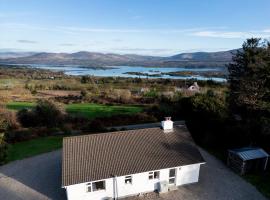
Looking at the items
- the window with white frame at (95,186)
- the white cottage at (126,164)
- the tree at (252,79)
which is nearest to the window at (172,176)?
the white cottage at (126,164)

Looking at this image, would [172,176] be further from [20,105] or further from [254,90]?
[20,105]

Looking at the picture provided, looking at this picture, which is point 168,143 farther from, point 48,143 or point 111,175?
point 48,143

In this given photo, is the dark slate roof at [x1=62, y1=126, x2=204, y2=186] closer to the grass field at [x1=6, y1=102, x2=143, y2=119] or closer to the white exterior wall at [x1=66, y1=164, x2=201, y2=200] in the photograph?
the white exterior wall at [x1=66, y1=164, x2=201, y2=200]

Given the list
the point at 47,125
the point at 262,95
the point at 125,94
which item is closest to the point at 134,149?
the point at 262,95

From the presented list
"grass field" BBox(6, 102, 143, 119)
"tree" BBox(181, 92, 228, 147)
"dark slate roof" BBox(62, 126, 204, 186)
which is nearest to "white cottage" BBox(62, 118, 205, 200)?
"dark slate roof" BBox(62, 126, 204, 186)

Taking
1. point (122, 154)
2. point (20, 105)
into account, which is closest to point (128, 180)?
point (122, 154)
